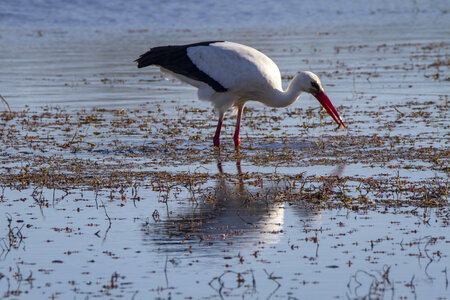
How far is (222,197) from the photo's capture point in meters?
7.90

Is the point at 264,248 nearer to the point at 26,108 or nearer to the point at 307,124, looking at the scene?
the point at 307,124

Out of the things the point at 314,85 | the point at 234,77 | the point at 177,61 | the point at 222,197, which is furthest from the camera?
the point at 177,61

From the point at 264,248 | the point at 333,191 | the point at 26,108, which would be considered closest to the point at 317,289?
the point at 264,248

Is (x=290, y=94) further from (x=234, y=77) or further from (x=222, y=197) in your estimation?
(x=222, y=197)

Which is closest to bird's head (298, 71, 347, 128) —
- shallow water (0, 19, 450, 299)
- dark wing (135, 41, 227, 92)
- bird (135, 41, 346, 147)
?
bird (135, 41, 346, 147)

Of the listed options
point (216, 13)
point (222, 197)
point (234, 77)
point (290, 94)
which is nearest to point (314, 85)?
point (290, 94)

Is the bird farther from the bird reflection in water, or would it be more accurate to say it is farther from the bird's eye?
the bird reflection in water

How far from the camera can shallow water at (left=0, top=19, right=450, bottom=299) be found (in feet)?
18.3

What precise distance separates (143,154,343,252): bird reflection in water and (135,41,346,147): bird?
114 inches

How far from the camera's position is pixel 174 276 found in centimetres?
561

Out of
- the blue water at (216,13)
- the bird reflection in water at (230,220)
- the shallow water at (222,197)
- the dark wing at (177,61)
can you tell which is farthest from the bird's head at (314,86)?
the blue water at (216,13)

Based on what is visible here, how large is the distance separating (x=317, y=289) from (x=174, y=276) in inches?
38.6

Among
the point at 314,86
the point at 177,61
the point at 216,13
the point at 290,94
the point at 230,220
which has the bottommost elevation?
the point at 230,220

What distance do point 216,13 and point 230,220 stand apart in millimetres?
32048
